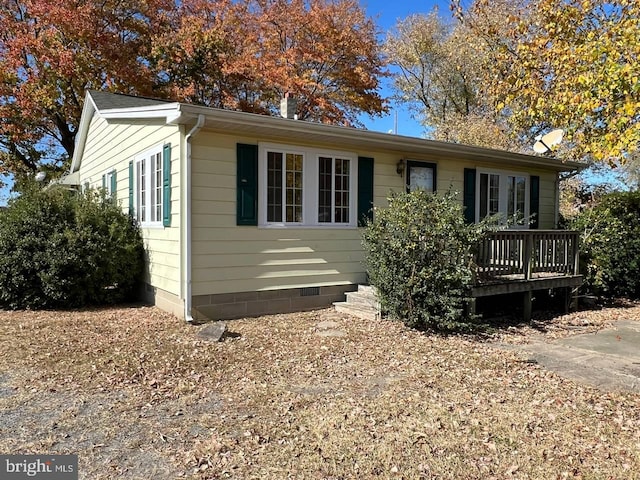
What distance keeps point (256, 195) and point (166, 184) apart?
133 cm

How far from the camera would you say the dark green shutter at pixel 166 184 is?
6738mm

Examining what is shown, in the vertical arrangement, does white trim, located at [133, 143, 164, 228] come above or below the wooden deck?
above

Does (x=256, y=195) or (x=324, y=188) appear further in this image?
(x=324, y=188)

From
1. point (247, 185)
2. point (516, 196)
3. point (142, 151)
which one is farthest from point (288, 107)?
point (516, 196)

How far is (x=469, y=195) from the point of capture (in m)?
9.34

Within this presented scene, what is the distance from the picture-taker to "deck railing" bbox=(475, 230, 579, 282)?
23.3 ft

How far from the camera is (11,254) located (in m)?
7.33

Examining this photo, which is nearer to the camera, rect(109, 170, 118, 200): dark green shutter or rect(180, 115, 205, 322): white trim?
rect(180, 115, 205, 322): white trim

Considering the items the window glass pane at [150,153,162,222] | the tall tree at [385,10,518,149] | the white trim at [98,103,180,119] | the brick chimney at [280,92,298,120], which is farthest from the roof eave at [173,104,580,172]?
the tall tree at [385,10,518,149]

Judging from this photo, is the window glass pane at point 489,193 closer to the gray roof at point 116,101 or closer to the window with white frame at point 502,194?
the window with white frame at point 502,194

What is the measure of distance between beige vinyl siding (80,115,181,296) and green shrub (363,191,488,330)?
3022 mm

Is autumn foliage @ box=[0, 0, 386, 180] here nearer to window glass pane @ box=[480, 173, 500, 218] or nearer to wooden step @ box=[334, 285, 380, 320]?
window glass pane @ box=[480, 173, 500, 218]

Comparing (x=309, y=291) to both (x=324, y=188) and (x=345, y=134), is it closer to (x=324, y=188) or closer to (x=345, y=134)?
(x=324, y=188)

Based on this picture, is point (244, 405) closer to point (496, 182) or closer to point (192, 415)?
point (192, 415)
